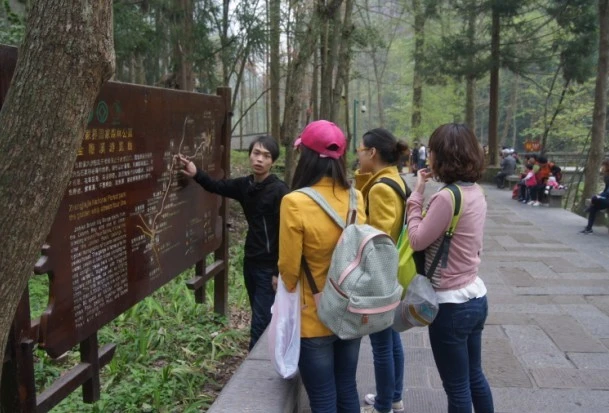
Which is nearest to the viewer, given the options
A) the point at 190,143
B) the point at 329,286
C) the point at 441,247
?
the point at 329,286

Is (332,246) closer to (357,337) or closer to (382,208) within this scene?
(357,337)

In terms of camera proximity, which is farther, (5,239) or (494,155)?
(494,155)

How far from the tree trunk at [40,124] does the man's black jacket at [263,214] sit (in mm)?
2166

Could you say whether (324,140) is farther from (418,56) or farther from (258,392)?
(418,56)

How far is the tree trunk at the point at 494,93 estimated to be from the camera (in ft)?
61.2

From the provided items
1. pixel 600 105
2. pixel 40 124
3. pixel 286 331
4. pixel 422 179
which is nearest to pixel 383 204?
pixel 422 179

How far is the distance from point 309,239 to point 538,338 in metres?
3.19

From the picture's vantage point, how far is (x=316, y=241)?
2.55 metres

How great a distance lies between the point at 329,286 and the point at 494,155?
20104 millimetres

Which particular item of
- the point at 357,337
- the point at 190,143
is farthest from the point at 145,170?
the point at 357,337

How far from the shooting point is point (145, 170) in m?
3.38

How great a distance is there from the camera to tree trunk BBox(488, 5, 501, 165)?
18.7m

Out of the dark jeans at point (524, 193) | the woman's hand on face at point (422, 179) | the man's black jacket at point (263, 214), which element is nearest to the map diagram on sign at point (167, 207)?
the man's black jacket at point (263, 214)

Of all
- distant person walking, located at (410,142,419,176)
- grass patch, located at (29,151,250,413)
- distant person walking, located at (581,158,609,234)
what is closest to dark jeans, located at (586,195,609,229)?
distant person walking, located at (581,158,609,234)
